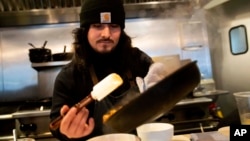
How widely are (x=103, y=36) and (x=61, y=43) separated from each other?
5.13 feet

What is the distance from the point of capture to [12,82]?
246 centimetres

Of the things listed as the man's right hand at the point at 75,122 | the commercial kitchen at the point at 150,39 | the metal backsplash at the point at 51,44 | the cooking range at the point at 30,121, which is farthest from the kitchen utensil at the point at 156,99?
the metal backsplash at the point at 51,44

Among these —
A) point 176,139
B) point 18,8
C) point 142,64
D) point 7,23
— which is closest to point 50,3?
point 18,8

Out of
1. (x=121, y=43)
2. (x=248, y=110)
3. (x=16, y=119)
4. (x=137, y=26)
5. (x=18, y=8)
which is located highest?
(x=18, y=8)

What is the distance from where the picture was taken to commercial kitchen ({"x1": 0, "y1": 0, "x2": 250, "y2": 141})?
91.7 inches

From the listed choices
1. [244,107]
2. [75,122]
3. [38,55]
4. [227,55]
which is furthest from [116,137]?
[227,55]

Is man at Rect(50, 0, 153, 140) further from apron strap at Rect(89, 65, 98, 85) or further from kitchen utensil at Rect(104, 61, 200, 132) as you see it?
kitchen utensil at Rect(104, 61, 200, 132)

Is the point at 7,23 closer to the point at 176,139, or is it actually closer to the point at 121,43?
the point at 121,43

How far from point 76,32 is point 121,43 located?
0.22m

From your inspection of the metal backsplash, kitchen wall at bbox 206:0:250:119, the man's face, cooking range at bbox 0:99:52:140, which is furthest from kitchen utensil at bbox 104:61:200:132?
the metal backsplash

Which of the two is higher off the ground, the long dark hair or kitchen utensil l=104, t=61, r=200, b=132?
the long dark hair

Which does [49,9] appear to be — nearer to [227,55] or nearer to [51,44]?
[51,44]

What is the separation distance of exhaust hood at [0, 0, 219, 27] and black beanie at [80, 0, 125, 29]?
4.35ft

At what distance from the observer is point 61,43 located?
2.53 metres
